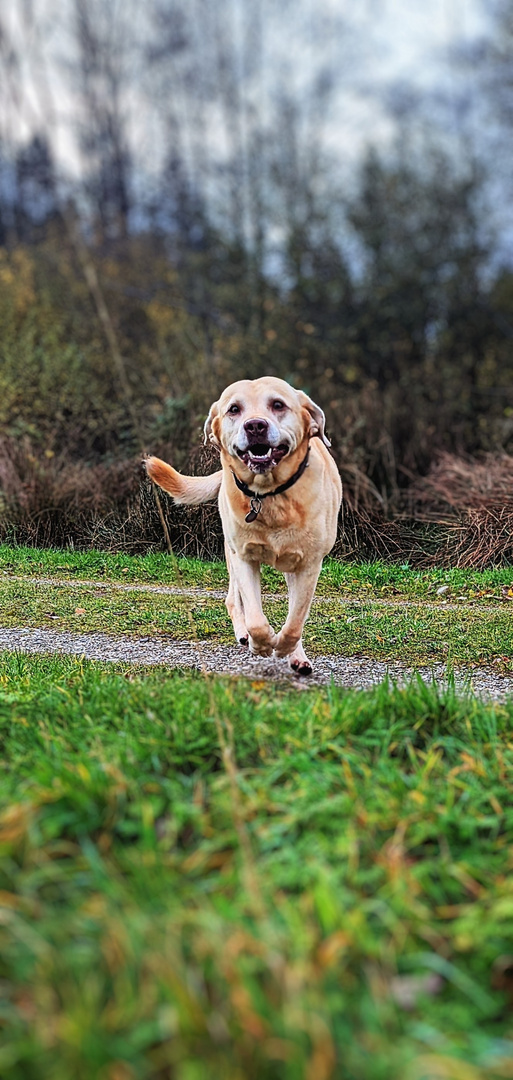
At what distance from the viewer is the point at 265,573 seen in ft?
28.1

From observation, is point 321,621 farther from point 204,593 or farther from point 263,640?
point 263,640

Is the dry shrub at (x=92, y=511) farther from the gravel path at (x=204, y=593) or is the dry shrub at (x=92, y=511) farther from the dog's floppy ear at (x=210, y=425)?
the dog's floppy ear at (x=210, y=425)

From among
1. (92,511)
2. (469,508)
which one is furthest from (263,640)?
(469,508)

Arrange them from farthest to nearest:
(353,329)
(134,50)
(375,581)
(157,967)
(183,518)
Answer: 1. (134,50)
2. (353,329)
3. (183,518)
4. (375,581)
5. (157,967)

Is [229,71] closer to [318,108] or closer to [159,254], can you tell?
[318,108]

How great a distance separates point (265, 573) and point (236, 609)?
280 cm

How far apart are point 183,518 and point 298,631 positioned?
4146mm

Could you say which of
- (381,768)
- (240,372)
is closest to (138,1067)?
(381,768)

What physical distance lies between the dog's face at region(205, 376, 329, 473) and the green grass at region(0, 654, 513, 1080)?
5.08 feet

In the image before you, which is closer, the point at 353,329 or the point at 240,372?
the point at 240,372

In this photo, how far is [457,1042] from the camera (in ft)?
5.85

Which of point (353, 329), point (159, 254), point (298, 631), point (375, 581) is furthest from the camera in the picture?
point (159, 254)

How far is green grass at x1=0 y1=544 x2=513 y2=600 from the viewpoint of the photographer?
8.08m

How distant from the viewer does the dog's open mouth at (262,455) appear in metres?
4.54
